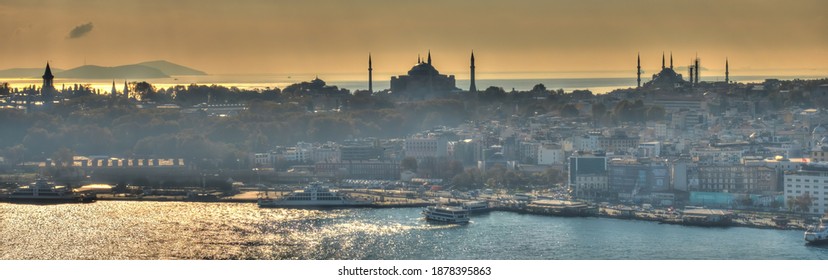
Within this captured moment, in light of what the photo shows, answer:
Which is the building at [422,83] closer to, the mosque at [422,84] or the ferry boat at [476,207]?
the mosque at [422,84]

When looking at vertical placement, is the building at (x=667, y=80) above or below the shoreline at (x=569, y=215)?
above

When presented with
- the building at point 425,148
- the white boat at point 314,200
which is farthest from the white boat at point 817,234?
the building at point 425,148

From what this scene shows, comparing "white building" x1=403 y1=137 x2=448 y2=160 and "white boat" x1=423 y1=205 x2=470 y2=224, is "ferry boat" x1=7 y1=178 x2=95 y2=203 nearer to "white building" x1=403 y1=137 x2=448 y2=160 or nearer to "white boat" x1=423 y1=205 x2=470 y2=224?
"white boat" x1=423 y1=205 x2=470 y2=224

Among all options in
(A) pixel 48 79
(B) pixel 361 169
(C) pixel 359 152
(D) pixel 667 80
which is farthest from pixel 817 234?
(D) pixel 667 80

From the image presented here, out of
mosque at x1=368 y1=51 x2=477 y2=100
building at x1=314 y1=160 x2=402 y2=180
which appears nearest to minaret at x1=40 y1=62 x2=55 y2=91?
mosque at x1=368 y1=51 x2=477 y2=100
